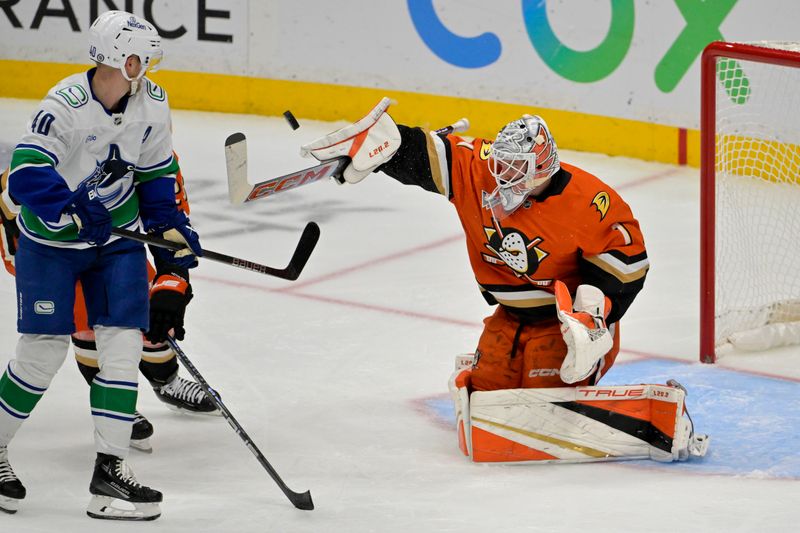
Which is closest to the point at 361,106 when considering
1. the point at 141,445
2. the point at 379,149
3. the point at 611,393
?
the point at 379,149

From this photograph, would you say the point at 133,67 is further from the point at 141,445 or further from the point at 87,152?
the point at 141,445

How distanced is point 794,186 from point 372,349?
64.2 inches

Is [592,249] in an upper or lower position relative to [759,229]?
upper

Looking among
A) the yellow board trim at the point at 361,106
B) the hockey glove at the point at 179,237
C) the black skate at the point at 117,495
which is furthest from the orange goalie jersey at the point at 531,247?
the yellow board trim at the point at 361,106

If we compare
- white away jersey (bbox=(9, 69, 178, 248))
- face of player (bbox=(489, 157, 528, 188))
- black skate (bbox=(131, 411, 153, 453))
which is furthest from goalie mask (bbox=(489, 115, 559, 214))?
black skate (bbox=(131, 411, 153, 453))

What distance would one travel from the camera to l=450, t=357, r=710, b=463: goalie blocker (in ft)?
11.4

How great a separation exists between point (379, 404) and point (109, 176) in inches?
45.1

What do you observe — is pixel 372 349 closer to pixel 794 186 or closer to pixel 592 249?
pixel 592 249

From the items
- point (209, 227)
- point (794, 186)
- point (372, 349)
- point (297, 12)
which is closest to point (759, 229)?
point (794, 186)

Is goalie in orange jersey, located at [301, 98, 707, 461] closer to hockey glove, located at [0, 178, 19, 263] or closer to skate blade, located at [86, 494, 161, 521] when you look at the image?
hockey glove, located at [0, 178, 19, 263]

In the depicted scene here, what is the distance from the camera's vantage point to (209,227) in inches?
231

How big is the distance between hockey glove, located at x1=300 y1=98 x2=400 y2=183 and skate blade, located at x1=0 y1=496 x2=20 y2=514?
1.06m

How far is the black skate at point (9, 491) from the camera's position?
10.2ft

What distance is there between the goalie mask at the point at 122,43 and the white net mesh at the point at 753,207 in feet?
6.58
